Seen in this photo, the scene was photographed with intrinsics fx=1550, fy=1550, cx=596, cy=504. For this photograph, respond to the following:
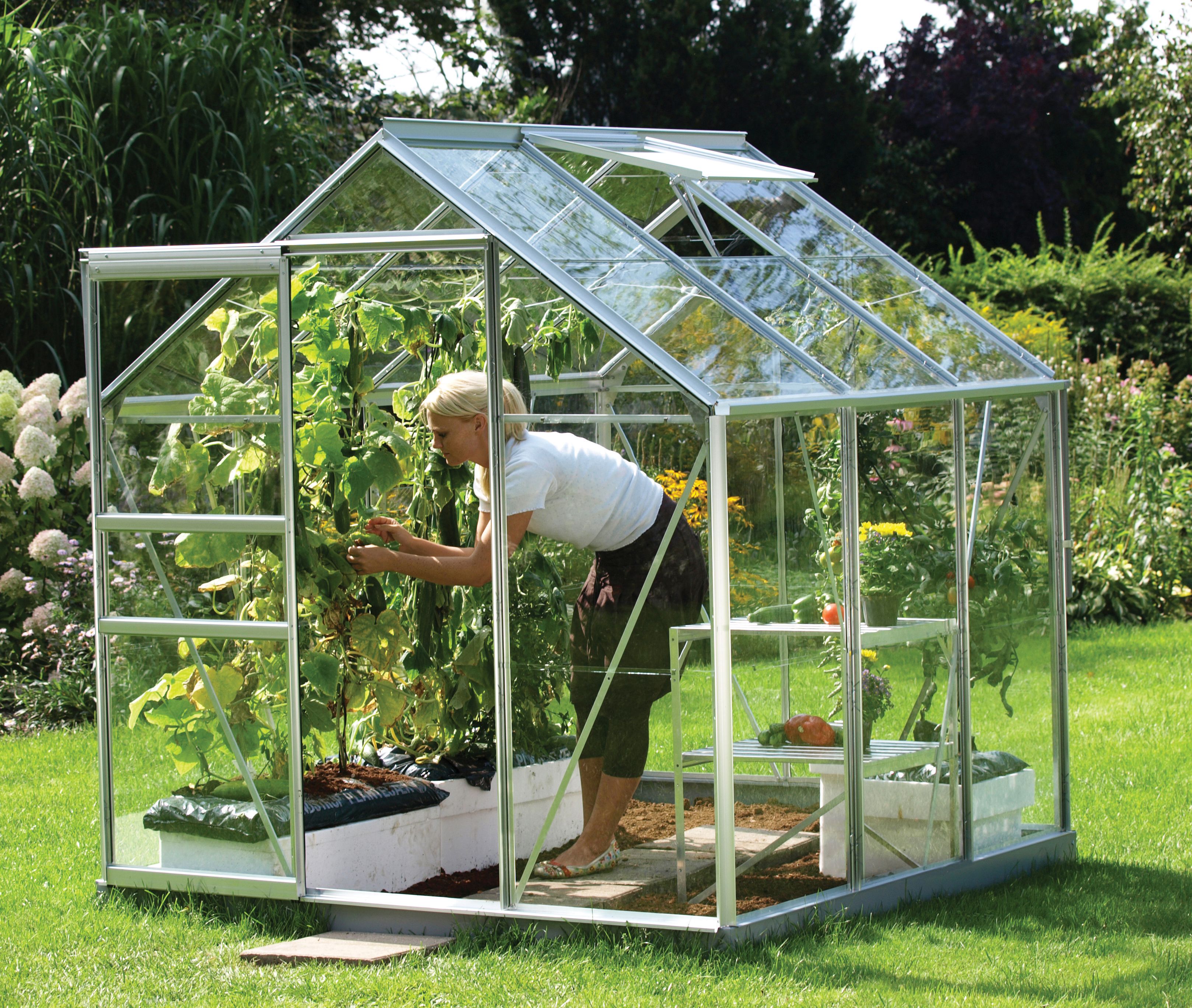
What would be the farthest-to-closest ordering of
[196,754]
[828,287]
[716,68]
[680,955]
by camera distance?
[716,68] < [828,287] < [196,754] < [680,955]

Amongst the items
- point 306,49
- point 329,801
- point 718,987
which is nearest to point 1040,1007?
point 718,987

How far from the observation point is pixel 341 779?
204 inches

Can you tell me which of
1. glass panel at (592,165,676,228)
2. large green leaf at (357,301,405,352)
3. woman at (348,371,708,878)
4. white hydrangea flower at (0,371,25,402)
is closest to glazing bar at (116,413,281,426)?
large green leaf at (357,301,405,352)

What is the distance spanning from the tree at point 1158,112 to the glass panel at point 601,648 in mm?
10191

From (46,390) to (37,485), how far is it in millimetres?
626

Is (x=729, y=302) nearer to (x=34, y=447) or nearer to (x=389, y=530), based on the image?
(x=389, y=530)

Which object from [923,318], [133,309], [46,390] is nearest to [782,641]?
[923,318]

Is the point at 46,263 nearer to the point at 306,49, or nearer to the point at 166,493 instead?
the point at 166,493

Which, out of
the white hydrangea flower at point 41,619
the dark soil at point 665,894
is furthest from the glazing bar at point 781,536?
the white hydrangea flower at point 41,619

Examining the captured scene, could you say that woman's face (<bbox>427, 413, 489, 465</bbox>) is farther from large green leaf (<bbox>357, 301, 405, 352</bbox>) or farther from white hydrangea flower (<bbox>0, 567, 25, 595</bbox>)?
white hydrangea flower (<bbox>0, 567, 25, 595</bbox>)

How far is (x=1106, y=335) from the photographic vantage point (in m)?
13.1

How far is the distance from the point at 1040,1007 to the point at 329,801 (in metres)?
2.26

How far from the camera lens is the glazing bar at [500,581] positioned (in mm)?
4492

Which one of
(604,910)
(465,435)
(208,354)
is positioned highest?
(208,354)
